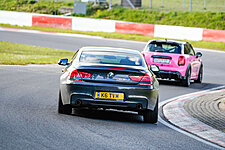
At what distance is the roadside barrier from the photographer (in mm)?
34531

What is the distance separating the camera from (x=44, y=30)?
3950 cm

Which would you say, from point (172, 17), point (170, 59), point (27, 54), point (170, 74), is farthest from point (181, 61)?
point (172, 17)

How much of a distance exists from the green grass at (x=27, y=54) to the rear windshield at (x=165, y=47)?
18.0 ft

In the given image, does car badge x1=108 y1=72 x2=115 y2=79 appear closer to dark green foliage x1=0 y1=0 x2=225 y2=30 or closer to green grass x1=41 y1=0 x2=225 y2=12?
dark green foliage x1=0 y1=0 x2=225 y2=30

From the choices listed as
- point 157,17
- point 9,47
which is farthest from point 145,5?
point 9,47

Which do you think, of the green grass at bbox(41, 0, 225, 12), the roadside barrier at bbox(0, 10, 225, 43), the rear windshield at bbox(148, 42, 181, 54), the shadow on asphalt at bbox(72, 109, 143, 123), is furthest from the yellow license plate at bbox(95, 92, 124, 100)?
the green grass at bbox(41, 0, 225, 12)

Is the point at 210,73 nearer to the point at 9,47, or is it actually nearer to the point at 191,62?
Answer: the point at 191,62

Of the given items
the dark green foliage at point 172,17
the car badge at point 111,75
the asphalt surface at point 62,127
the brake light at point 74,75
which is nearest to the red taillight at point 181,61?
the asphalt surface at point 62,127

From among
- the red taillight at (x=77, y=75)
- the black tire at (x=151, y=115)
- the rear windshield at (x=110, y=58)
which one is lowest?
the black tire at (x=151, y=115)

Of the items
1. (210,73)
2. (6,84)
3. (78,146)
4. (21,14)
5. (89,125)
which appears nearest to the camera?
(78,146)

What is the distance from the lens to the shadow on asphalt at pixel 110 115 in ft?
31.8

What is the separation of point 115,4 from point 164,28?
1127 cm

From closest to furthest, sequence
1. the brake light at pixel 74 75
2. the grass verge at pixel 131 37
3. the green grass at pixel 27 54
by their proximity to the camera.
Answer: the brake light at pixel 74 75, the green grass at pixel 27 54, the grass verge at pixel 131 37

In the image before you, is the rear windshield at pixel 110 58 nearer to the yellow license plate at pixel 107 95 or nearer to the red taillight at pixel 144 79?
the red taillight at pixel 144 79
